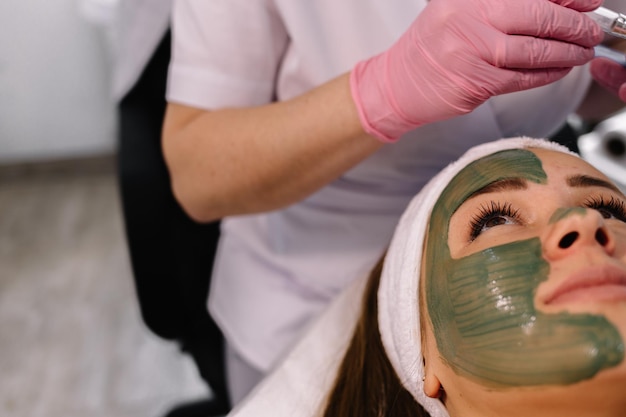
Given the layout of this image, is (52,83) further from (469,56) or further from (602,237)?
(602,237)

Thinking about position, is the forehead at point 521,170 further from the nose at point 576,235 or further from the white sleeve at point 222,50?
the white sleeve at point 222,50

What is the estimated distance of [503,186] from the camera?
2.02ft

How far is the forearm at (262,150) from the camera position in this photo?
2.36 feet

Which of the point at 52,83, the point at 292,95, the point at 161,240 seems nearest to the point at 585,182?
the point at 292,95

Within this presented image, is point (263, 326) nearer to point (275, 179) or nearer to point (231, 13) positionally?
point (275, 179)

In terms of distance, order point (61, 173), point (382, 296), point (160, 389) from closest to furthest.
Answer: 1. point (382, 296)
2. point (160, 389)
3. point (61, 173)

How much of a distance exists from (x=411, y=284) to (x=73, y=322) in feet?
5.10

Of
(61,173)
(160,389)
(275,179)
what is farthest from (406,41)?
(61,173)

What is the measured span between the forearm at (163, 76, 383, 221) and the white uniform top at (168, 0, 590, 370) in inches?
2.4

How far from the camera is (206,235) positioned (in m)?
1.12

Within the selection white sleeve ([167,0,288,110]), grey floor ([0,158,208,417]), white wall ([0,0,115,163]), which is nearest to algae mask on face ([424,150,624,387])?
white sleeve ([167,0,288,110])

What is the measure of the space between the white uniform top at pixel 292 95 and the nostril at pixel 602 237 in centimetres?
30

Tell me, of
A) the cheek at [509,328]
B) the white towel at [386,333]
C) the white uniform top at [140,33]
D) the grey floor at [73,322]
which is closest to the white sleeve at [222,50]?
the white uniform top at [140,33]

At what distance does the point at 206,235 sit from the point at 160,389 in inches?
32.2
